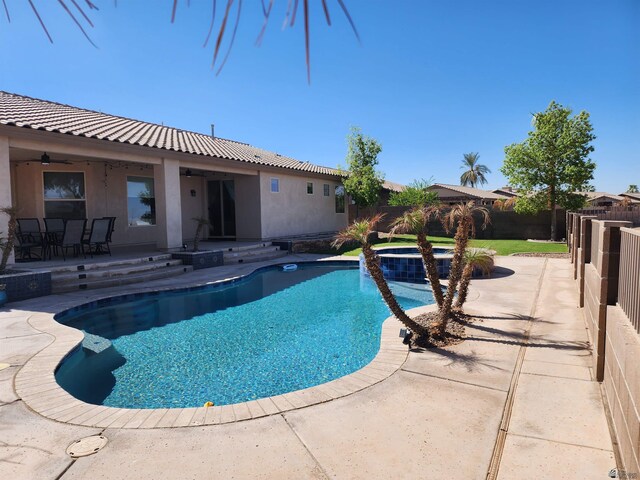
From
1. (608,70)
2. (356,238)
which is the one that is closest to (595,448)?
(356,238)

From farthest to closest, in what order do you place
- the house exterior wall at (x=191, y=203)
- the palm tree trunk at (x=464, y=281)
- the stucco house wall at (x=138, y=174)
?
1. the house exterior wall at (x=191, y=203)
2. the stucco house wall at (x=138, y=174)
3. the palm tree trunk at (x=464, y=281)

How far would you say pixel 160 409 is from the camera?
3703 mm

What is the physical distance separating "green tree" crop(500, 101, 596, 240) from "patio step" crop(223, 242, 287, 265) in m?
14.0

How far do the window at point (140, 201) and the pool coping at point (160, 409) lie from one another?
11466 mm

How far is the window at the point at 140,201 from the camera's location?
50.7 ft

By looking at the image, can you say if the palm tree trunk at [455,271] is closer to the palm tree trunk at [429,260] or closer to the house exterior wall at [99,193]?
the palm tree trunk at [429,260]

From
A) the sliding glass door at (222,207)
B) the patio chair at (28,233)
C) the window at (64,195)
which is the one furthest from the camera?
the sliding glass door at (222,207)

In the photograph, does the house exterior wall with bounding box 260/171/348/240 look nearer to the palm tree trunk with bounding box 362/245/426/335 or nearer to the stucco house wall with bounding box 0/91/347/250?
the stucco house wall with bounding box 0/91/347/250

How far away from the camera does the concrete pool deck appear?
8.82 ft

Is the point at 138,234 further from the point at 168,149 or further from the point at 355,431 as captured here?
the point at 355,431

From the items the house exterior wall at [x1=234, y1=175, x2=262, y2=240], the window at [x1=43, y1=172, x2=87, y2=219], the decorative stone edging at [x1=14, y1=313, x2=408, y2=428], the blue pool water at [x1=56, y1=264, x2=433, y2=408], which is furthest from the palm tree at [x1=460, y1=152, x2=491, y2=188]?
the decorative stone edging at [x1=14, y1=313, x2=408, y2=428]

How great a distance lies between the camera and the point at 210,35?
1.30 meters

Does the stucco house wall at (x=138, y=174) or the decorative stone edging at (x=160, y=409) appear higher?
the stucco house wall at (x=138, y=174)

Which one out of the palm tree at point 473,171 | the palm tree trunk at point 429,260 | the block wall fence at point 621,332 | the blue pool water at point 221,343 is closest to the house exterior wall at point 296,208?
the blue pool water at point 221,343
